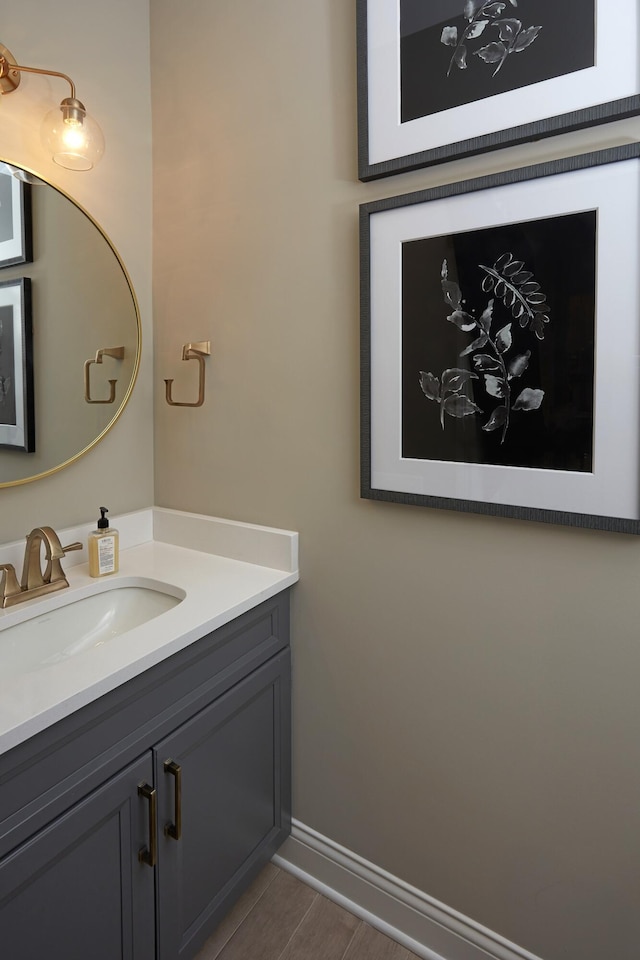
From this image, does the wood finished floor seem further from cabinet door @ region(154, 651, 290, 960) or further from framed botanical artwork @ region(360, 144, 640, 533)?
framed botanical artwork @ region(360, 144, 640, 533)

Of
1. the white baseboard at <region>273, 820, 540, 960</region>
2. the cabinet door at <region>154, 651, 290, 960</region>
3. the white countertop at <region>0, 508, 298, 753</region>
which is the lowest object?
the white baseboard at <region>273, 820, 540, 960</region>

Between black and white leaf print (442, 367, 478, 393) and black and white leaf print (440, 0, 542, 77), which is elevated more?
black and white leaf print (440, 0, 542, 77)

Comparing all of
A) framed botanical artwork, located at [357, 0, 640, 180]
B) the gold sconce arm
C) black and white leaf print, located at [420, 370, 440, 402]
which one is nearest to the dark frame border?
the gold sconce arm

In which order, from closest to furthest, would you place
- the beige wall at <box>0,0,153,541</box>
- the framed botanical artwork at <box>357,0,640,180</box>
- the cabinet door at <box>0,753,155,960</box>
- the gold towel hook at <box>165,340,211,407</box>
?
the cabinet door at <box>0,753,155,960</box>
the framed botanical artwork at <box>357,0,640,180</box>
the beige wall at <box>0,0,153,541</box>
the gold towel hook at <box>165,340,211,407</box>

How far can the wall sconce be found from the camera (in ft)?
4.10

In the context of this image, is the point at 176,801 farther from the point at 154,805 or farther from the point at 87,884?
the point at 87,884

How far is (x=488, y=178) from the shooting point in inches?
43.1

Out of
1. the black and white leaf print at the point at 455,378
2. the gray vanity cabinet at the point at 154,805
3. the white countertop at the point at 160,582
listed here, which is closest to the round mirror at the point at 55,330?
the white countertop at the point at 160,582

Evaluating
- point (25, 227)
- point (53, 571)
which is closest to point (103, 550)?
point (53, 571)

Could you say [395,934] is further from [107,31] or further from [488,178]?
[107,31]

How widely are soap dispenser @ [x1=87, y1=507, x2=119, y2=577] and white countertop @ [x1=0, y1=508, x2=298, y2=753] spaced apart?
0.03 metres

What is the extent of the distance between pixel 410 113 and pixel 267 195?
0.41 meters

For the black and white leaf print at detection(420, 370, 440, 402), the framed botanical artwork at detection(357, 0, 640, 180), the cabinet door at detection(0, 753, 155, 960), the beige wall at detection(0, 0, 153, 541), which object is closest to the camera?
the cabinet door at detection(0, 753, 155, 960)

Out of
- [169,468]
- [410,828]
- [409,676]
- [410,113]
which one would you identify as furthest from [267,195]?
[410,828]
